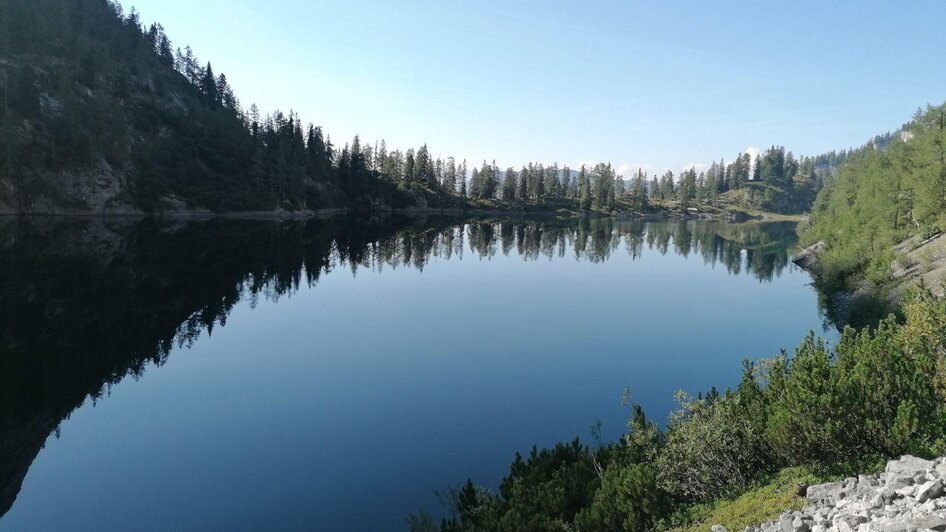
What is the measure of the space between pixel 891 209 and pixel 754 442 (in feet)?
235

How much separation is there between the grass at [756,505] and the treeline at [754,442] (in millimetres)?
273

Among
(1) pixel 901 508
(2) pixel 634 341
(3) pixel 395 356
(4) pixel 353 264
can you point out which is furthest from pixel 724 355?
(4) pixel 353 264

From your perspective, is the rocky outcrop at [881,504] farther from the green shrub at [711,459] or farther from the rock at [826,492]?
the green shrub at [711,459]

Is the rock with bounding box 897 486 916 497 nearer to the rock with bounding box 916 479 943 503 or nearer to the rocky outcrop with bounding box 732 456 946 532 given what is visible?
the rocky outcrop with bounding box 732 456 946 532

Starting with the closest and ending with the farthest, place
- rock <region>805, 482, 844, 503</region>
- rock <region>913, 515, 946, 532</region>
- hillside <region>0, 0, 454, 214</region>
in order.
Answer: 1. rock <region>913, 515, 946, 532</region>
2. rock <region>805, 482, 844, 503</region>
3. hillside <region>0, 0, 454, 214</region>

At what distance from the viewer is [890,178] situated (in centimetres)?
7100

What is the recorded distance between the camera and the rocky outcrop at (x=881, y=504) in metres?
8.40

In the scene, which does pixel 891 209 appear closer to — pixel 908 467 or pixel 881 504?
pixel 908 467

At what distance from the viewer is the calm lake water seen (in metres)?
18.7

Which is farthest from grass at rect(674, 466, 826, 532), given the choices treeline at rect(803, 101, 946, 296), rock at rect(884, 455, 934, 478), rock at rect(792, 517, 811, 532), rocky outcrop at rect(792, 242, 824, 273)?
rocky outcrop at rect(792, 242, 824, 273)

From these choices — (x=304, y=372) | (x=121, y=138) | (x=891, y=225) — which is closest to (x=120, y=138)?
(x=121, y=138)

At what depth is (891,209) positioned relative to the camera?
2699 inches

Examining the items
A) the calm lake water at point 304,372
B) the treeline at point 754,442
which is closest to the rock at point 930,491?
the treeline at point 754,442

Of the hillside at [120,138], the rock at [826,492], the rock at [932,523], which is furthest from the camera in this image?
the hillside at [120,138]
